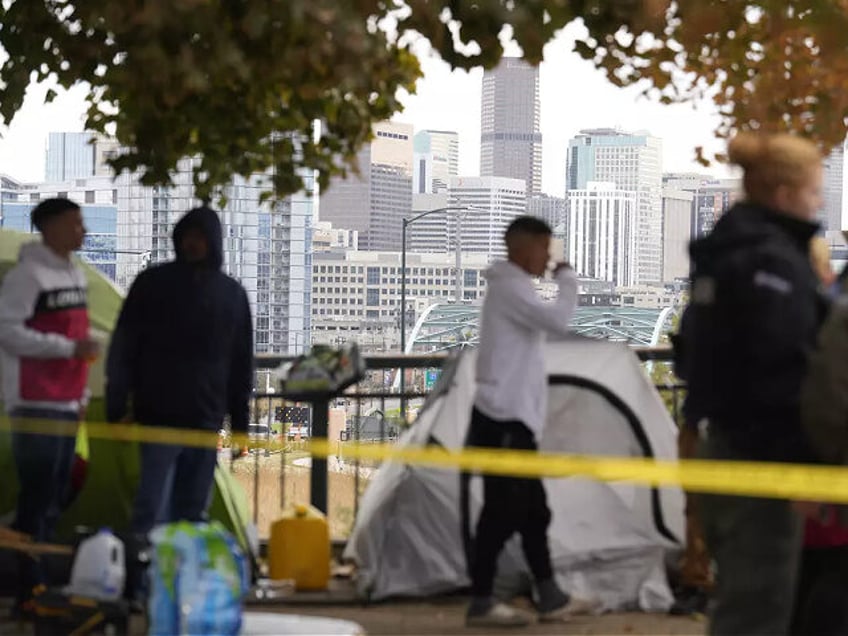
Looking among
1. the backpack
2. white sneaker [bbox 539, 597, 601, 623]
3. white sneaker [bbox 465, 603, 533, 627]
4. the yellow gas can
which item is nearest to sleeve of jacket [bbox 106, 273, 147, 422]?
the yellow gas can

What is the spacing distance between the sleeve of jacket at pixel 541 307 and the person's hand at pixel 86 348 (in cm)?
184

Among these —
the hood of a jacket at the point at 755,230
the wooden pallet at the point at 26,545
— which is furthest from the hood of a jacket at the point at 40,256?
the hood of a jacket at the point at 755,230

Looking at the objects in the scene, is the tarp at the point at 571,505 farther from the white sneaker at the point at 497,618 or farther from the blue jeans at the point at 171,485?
the blue jeans at the point at 171,485

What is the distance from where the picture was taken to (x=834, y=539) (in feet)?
15.8

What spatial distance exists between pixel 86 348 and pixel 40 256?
497mm

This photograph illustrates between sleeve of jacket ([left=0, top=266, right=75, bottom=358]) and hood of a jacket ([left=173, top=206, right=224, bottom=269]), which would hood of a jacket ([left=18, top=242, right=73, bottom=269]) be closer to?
sleeve of jacket ([left=0, top=266, right=75, bottom=358])

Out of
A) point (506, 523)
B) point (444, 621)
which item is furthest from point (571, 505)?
point (444, 621)

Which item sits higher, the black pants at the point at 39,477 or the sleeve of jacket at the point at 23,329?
the sleeve of jacket at the point at 23,329

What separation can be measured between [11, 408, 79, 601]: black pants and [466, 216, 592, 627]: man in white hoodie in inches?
73.8

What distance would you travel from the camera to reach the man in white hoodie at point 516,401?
753cm

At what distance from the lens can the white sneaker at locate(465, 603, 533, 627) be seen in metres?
7.76

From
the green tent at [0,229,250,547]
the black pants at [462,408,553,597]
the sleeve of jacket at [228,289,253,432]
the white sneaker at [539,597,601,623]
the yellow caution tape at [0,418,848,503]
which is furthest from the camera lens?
the green tent at [0,229,250,547]

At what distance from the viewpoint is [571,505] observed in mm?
8562

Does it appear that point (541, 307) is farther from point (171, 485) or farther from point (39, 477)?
point (39, 477)
